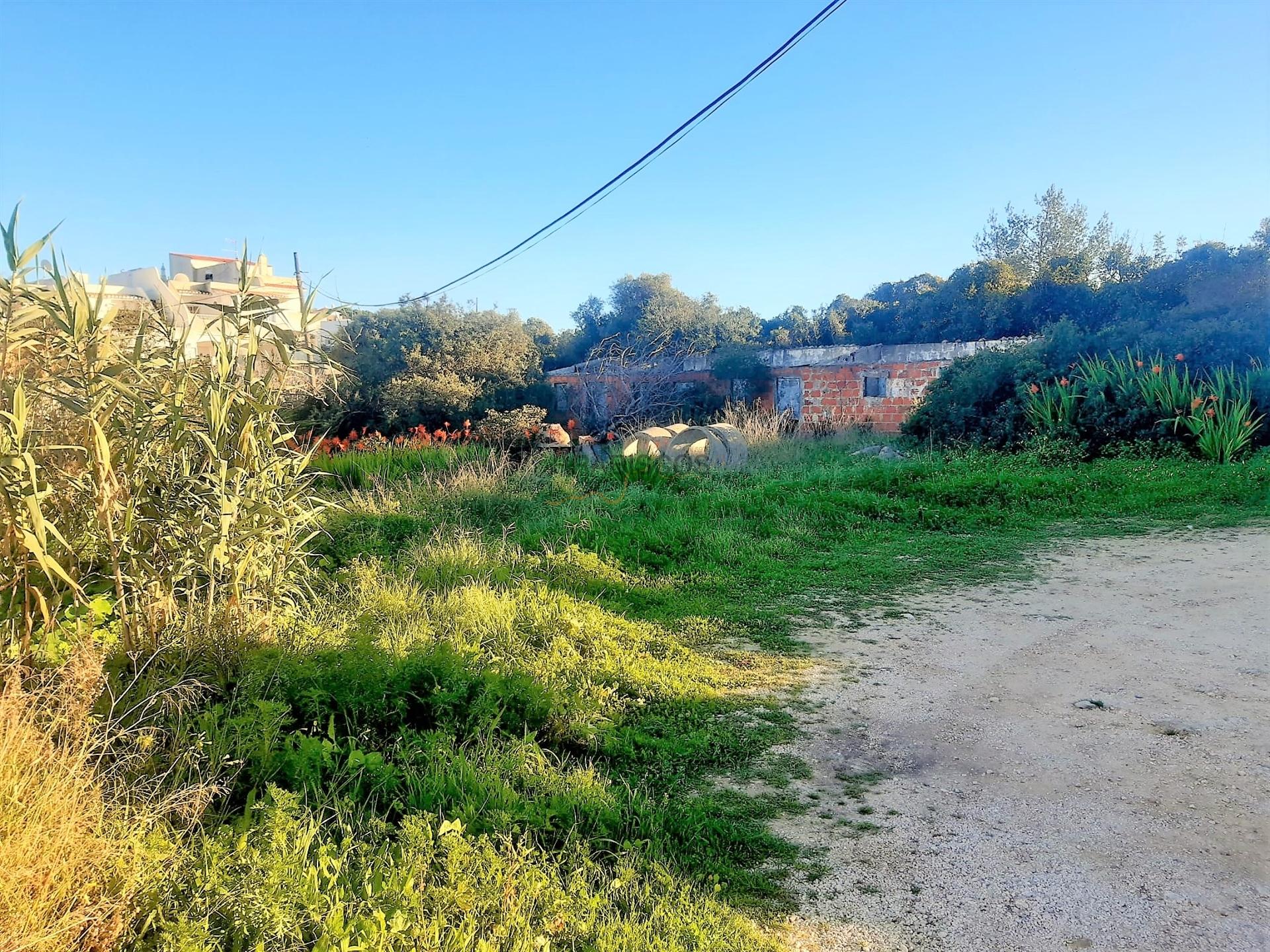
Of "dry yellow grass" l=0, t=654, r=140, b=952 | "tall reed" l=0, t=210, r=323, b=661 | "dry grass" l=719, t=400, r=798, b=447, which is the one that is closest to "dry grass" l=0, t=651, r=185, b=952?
"dry yellow grass" l=0, t=654, r=140, b=952

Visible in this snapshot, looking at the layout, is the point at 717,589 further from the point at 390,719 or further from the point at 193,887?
the point at 193,887

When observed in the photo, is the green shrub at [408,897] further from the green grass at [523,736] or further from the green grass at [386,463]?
the green grass at [386,463]

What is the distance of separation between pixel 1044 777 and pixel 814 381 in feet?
47.1

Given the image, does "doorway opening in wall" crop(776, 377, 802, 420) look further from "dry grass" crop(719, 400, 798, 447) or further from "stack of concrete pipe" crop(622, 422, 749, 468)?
"stack of concrete pipe" crop(622, 422, 749, 468)


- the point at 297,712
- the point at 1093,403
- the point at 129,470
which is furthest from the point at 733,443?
the point at 129,470

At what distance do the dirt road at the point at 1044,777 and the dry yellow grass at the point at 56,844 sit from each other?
6.06 feet

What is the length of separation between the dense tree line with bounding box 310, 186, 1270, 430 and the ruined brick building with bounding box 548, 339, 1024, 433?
0.64 metres

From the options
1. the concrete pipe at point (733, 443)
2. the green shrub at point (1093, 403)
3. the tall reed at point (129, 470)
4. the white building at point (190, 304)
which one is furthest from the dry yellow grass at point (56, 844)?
the green shrub at point (1093, 403)

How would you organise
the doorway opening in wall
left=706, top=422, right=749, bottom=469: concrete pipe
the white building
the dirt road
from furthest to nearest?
1. the doorway opening in wall
2. left=706, top=422, right=749, bottom=469: concrete pipe
3. the white building
4. the dirt road

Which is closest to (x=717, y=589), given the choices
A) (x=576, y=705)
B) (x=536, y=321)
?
(x=576, y=705)

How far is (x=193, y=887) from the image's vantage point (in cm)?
214

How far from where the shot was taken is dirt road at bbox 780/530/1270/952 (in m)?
2.39

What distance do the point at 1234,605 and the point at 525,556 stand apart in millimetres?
4821

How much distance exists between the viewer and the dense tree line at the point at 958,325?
42.1 ft
